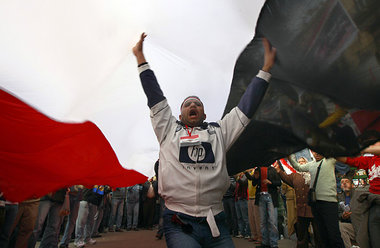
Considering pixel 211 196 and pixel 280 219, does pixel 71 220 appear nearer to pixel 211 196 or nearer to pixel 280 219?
pixel 211 196

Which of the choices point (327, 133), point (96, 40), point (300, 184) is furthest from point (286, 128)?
point (300, 184)

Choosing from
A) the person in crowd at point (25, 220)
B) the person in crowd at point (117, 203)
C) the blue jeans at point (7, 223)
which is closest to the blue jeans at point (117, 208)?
the person in crowd at point (117, 203)

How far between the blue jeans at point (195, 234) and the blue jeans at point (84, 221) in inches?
232


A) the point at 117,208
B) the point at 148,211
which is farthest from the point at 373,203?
the point at 148,211

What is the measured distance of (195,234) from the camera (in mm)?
1771

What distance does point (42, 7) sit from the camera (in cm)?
259

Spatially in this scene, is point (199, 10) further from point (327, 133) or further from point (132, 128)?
point (132, 128)

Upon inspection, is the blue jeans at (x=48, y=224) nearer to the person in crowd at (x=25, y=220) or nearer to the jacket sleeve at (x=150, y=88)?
the person in crowd at (x=25, y=220)

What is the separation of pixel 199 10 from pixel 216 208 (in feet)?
6.01

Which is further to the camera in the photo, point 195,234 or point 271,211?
point 271,211

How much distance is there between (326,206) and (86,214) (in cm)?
564

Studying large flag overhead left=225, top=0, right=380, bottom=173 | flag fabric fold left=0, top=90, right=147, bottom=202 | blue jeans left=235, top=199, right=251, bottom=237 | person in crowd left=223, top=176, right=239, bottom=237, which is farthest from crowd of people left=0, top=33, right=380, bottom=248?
flag fabric fold left=0, top=90, right=147, bottom=202

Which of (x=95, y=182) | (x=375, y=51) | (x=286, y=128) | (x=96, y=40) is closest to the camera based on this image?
(x=375, y=51)

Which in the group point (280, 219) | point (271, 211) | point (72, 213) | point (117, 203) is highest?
point (117, 203)
